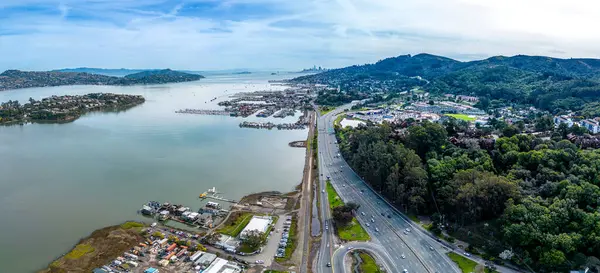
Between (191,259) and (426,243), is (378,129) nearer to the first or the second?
(426,243)

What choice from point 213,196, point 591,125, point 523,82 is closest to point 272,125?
point 213,196

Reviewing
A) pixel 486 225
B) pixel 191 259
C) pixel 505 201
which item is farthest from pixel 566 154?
pixel 191 259

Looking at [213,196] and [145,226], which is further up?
[213,196]

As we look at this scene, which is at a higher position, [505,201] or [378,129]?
[378,129]

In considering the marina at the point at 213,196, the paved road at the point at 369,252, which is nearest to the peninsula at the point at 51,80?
the marina at the point at 213,196

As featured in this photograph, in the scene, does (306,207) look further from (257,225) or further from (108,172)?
(108,172)

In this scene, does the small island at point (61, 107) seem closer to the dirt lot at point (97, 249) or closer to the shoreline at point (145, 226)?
the shoreline at point (145, 226)

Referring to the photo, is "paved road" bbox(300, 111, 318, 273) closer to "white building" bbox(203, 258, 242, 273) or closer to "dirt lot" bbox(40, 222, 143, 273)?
"white building" bbox(203, 258, 242, 273)
